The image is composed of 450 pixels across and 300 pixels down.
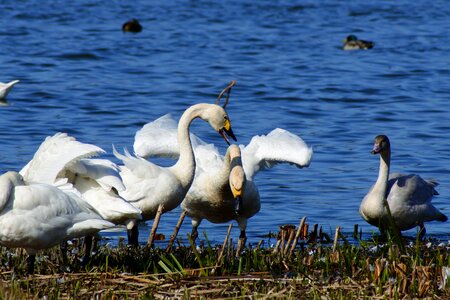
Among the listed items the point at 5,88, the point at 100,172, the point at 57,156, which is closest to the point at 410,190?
the point at 100,172

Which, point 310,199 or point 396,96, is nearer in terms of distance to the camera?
point 310,199

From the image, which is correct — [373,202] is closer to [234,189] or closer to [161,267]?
[234,189]

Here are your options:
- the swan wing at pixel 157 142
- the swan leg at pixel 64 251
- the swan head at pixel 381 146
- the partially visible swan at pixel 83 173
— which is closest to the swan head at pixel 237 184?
the partially visible swan at pixel 83 173

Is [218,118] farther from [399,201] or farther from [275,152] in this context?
[399,201]

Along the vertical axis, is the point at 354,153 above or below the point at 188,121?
below

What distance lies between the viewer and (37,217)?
6.89 meters

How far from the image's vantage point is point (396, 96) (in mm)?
19391

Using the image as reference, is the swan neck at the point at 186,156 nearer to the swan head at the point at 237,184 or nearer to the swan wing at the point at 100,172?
the swan head at the point at 237,184

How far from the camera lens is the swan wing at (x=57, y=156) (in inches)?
301

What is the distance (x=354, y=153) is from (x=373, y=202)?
4.16 metres

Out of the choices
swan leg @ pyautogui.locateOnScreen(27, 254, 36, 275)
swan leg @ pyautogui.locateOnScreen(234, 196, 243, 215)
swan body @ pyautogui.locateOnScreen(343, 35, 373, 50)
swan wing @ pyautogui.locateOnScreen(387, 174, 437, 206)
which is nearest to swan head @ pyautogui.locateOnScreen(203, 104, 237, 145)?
swan leg @ pyautogui.locateOnScreen(234, 196, 243, 215)

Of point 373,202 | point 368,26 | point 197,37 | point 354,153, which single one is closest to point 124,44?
point 197,37

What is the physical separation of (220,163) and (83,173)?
2115 millimetres

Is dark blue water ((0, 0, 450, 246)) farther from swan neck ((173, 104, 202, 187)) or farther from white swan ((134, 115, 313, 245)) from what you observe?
swan neck ((173, 104, 202, 187))
